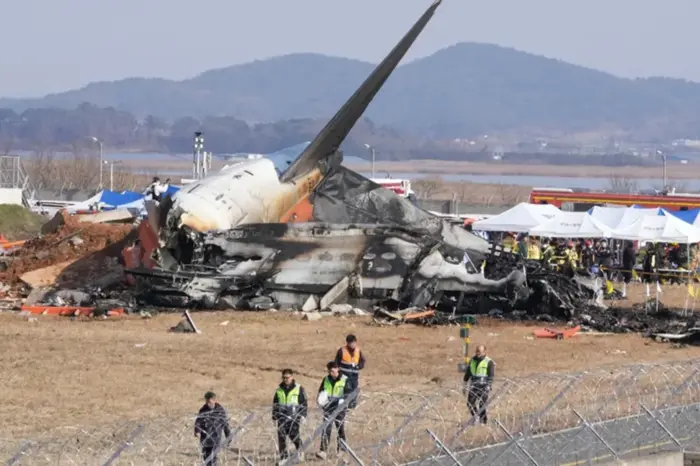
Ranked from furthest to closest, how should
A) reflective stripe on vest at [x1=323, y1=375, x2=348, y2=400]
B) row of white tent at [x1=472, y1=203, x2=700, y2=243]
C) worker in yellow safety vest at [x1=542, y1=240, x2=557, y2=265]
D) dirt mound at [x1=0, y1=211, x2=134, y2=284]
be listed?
row of white tent at [x1=472, y1=203, x2=700, y2=243] → worker in yellow safety vest at [x1=542, y1=240, x2=557, y2=265] → dirt mound at [x1=0, y1=211, x2=134, y2=284] → reflective stripe on vest at [x1=323, y1=375, x2=348, y2=400]

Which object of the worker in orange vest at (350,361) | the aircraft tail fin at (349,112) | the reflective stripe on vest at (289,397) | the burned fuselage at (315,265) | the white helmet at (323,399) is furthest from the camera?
the aircraft tail fin at (349,112)

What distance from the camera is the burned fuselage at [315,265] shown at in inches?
1439

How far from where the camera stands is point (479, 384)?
18188mm

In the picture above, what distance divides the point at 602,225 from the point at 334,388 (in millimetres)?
35980

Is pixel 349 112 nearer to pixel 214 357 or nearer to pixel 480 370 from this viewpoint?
pixel 214 357

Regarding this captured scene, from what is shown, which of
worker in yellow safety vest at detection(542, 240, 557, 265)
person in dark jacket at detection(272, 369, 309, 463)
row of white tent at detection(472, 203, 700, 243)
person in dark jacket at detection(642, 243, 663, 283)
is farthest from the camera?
person in dark jacket at detection(642, 243, 663, 283)

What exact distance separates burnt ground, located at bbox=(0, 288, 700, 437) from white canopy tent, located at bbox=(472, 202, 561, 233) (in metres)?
18.3

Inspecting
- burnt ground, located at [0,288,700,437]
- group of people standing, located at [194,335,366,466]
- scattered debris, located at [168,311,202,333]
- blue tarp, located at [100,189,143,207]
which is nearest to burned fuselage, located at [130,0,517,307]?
burnt ground, located at [0,288,700,437]

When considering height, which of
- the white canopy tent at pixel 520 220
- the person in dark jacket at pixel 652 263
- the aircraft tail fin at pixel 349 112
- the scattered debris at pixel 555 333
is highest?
the aircraft tail fin at pixel 349 112

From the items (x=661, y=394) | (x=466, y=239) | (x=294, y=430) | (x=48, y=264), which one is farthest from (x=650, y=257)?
(x=294, y=430)

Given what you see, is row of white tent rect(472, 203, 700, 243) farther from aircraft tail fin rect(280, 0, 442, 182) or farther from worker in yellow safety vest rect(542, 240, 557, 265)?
aircraft tail fin rect(280, 0, 442, 182)

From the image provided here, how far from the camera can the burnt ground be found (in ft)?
77.3

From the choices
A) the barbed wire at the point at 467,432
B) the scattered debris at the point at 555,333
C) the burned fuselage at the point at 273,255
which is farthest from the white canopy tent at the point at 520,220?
the barbed wire at the point at 467,432

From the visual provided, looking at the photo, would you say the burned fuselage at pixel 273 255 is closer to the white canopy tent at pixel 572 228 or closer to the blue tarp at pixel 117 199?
the white canopy tent at pixel 572 228
